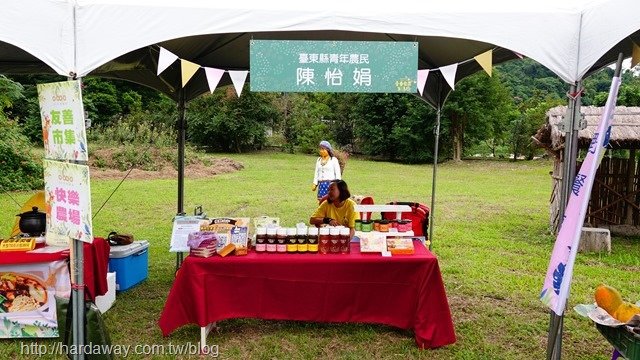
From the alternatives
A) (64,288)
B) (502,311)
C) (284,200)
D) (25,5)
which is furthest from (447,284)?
(284,200)

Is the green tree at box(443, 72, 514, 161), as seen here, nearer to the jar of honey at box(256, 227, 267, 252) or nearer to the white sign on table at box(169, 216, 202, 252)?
the white sign on table at box(169, 216, 202, 252)

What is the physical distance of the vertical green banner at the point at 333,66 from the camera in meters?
3.04

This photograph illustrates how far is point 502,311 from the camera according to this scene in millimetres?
4590

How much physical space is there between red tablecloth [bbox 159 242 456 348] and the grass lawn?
195 millimetres

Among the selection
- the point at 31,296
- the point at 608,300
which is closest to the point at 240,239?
the point at 31,296

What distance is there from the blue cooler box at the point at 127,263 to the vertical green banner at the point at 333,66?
2593 millimetres

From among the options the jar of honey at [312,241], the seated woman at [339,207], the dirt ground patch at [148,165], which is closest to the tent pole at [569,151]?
the jar of honey at [312,241]

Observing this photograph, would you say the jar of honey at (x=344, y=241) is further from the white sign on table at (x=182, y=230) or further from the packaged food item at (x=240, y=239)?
the white sign on table at (x=182, y=230)

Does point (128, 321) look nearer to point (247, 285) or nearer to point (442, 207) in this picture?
point (247, 285)

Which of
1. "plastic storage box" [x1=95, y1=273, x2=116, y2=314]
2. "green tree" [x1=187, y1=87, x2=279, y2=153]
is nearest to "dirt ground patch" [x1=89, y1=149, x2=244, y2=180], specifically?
"green tree" [x1=187, y1=87, x2=279, y2=153]

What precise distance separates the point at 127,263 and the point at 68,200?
2112 millimetres

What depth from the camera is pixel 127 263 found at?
4.85 meters

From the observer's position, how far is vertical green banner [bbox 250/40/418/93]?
9.98 feet

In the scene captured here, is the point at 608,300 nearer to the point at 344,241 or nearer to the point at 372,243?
the point at 372,243
